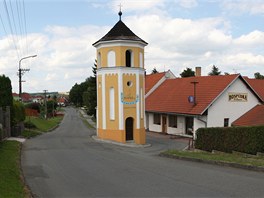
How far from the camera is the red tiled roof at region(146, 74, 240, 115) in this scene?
36.3 m

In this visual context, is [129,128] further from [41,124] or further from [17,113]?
[41,124]

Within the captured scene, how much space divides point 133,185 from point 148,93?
36.1 meters

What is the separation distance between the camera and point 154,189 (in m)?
12.2

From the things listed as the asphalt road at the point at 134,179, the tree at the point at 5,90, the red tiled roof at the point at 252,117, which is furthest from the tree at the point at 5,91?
the red tiled roof at the point at 252,117

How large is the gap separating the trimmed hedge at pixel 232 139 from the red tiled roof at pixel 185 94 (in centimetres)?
1008

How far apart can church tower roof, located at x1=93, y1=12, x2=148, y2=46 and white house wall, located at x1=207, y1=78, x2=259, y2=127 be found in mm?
9390

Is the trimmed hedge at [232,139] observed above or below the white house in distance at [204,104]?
below

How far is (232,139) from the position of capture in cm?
2272

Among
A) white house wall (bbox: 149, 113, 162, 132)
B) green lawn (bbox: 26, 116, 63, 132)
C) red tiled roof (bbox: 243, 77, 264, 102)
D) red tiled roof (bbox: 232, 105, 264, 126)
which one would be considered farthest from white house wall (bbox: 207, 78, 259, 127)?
green lawn (bbox: 26, 116, 63, 132)

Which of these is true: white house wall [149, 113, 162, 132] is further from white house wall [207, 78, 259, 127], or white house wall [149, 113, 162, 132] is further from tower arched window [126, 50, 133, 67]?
tower arched window [126, 50, 133, 67]

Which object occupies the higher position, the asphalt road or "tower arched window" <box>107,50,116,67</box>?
"tower arched window" <box>107,50,116,67</box>

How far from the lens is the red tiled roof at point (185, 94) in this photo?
3628 centimetres

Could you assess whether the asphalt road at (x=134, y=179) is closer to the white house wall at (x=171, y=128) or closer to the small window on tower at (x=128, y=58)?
the small window on tower at (x=128, y=58)

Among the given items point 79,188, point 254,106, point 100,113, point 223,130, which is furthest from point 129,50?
point 79,188
